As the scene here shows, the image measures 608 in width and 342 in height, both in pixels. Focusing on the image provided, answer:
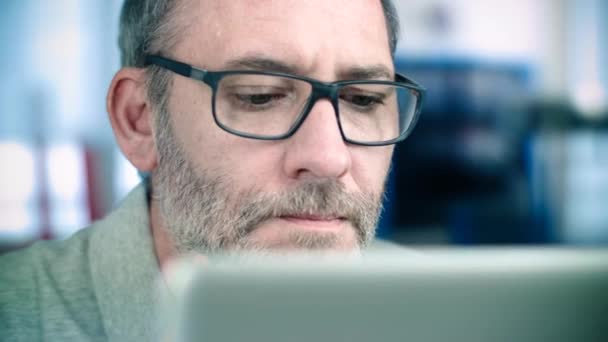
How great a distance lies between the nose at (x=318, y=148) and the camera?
0.84 m

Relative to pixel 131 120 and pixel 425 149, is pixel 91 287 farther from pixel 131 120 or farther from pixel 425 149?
pixel 425 149

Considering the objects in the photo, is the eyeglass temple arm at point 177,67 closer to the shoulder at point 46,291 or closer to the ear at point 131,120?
the ear at point 131,120

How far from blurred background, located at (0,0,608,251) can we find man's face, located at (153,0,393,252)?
1578mm

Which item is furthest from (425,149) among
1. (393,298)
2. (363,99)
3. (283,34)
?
(393,298)

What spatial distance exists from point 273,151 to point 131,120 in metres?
0.37

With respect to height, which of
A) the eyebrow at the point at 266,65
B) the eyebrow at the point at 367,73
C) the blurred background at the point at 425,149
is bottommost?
the blurred background at the point at 425,149

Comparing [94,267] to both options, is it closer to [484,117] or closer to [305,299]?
Answer: [305,299]

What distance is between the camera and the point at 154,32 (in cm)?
105

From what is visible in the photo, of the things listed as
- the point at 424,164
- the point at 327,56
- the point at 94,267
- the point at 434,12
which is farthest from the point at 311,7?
the point at 434,12

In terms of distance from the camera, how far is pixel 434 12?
180 inches

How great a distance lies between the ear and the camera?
110cm

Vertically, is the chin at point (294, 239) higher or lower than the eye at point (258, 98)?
lower

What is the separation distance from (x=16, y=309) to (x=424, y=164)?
2.22 meters

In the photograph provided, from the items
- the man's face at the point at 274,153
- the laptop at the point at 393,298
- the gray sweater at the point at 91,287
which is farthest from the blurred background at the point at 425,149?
the laptop at the point at 393,298
